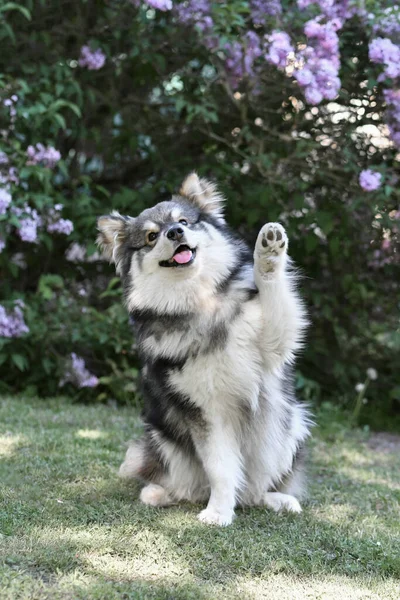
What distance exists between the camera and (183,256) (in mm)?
3434

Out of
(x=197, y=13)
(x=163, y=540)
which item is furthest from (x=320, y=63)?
(x=163, y=540)

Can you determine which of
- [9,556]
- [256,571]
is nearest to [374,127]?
[256,571]

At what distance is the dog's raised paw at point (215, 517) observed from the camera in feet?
10.7

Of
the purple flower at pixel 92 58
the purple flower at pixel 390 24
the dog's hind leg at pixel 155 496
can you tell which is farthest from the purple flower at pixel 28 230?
the purple flower at pixel 390 24

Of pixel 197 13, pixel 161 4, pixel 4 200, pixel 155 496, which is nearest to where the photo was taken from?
pixel 155 496

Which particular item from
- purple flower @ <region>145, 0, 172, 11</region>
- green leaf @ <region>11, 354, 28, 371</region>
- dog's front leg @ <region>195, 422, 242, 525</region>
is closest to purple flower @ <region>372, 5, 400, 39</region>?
purple flower @ <region>145, 0, 172, 11</region>

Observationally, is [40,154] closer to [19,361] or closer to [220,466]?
[19,361]

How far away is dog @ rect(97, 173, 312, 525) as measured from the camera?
335cm

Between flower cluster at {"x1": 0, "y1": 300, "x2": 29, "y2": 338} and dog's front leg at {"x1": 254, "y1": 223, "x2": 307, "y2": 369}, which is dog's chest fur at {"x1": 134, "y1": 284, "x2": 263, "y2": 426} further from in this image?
flower cluster at {"x1": 0, "y1": 300, "x2": 29, "y2": 338}

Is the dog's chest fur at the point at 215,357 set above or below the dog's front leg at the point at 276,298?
below

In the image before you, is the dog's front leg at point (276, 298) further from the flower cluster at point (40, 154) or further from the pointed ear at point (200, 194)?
the flower cluster at point (40, 154)

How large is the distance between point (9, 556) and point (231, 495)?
110 cm

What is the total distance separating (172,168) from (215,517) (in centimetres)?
373

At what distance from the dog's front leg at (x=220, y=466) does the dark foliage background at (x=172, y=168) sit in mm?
2480
